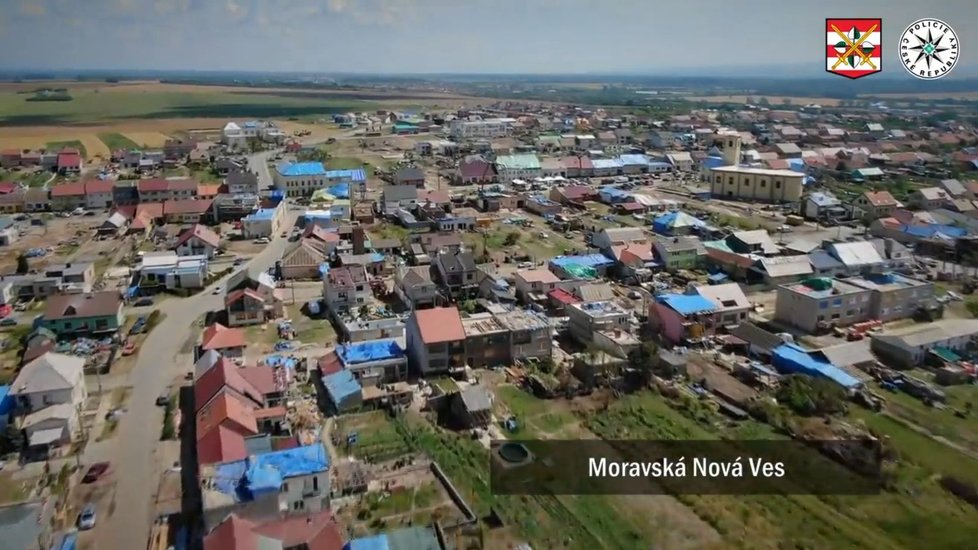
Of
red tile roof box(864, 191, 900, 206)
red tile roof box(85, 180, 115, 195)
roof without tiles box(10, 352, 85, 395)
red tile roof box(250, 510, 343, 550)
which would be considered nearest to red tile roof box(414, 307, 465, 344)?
red tile roof box(250, 510, 343, 550)

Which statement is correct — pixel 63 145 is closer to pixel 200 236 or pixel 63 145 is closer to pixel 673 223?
pixel 200 236

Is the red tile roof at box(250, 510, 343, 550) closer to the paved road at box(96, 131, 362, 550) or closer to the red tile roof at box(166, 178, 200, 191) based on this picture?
the paved road at box(96, 131, 362, 550)

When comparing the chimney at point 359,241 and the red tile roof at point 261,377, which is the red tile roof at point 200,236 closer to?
the chimney at point 359,241

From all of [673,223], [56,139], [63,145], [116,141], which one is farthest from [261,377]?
[56,139]

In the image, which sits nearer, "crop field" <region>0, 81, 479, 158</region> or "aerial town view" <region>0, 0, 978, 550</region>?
"aerial town view" <region>0, 0, 978, 550</region>

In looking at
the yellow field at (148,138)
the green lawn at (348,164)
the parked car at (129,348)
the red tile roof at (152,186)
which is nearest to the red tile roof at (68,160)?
the red tile roof at (152,186)

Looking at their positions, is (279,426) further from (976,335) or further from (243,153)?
(243,153)
